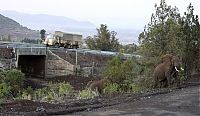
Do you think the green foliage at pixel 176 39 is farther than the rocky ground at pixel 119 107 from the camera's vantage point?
Yes

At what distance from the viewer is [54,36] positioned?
65688mm

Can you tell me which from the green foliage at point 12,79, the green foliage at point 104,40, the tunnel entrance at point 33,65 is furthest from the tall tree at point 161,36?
the green foliage at point 104,40

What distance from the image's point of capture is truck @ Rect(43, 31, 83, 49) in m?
65.1

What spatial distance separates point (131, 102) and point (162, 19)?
11399 mm

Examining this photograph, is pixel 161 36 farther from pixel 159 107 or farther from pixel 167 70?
pixel 159 107

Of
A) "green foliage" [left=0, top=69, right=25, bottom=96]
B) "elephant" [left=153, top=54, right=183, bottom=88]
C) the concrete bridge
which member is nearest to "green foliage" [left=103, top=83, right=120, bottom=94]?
"elephant" [left=153, top=54, right=183, bottom=88]

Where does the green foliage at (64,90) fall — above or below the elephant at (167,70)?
below

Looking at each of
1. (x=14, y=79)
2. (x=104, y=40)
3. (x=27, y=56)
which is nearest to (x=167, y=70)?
(x=14, y=79)

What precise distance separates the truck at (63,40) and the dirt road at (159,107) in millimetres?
51843

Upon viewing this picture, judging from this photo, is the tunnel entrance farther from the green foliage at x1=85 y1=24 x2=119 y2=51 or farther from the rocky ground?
the rocky ground

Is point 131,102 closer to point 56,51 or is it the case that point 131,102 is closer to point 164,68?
point 164,68

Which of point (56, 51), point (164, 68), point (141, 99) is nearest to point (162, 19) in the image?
point (164, 68)

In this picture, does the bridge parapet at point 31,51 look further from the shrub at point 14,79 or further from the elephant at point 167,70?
the elephant at point 167,70

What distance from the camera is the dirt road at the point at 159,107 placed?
423 inches
